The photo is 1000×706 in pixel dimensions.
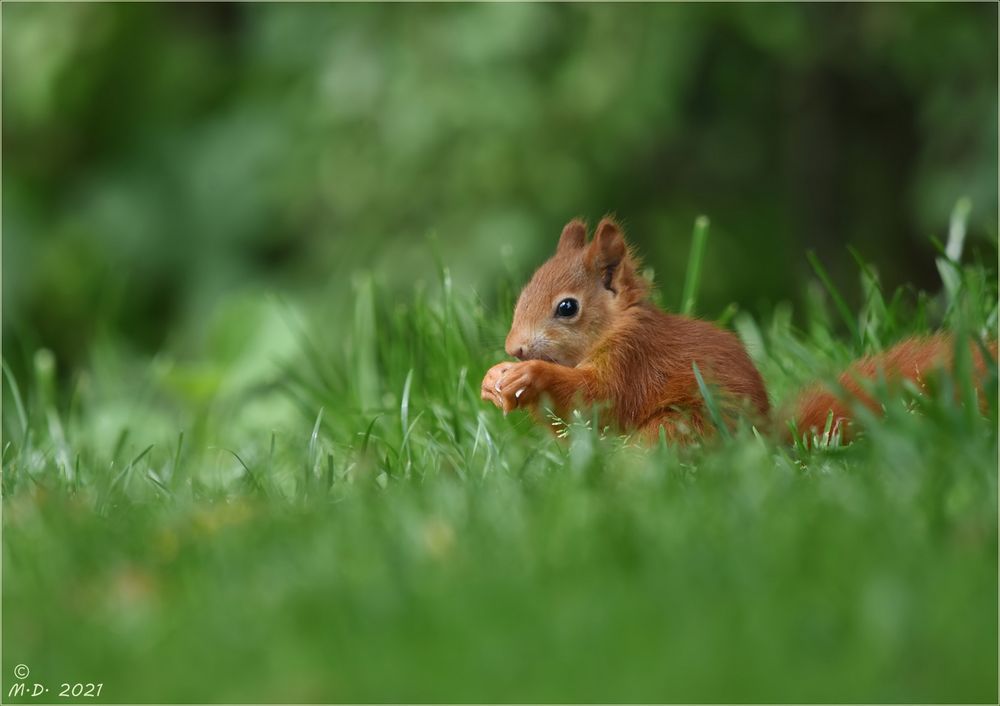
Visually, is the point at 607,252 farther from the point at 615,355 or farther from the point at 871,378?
the point at 871,378

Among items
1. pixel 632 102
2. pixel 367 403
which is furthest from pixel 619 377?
pixel 632 102

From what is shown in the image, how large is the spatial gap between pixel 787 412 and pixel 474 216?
3.30m

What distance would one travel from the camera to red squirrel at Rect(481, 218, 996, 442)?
2.43m

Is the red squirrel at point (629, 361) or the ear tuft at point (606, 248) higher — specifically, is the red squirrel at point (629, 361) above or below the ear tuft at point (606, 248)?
below

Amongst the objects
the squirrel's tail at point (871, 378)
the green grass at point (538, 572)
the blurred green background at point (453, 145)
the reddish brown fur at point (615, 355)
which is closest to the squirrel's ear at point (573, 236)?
the reddish brown fur at point (615, 355)

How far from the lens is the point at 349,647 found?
150cm

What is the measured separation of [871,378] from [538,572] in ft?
3.61

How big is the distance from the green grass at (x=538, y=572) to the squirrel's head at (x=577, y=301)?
181 mm

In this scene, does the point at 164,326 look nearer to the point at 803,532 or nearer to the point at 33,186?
the point at 33,186

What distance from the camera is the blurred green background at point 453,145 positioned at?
559 cm

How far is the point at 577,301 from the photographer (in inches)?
103

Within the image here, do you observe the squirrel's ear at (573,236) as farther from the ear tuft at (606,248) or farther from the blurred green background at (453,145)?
the blurred green background at (453,145)

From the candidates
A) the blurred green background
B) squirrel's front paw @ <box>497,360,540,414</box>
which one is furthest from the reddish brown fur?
the blurred green background

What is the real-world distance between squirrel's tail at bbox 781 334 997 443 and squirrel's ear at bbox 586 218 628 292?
0.46 meters
